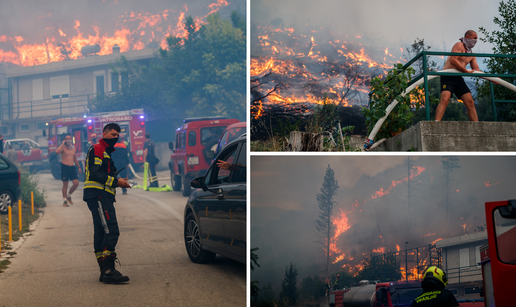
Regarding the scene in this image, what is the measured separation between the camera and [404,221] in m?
6.38

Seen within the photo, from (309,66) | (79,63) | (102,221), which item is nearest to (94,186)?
(102,221)

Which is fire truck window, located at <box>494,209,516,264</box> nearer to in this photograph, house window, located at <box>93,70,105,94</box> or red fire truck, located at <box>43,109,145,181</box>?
red fire truck, located at <box>43,109,145,181</box>

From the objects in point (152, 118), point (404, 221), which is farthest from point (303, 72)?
point (152, 118)

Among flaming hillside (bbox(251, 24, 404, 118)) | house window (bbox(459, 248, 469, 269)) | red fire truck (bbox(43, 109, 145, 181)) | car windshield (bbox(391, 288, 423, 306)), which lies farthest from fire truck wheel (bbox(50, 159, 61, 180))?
house window (bbox(459, 248, 469, 269))

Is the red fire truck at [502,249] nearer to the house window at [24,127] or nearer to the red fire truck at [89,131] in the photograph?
the red fire truck at [89,131]

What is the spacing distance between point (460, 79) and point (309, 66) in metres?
4.88

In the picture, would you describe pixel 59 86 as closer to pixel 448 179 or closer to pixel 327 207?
pixel 327 207

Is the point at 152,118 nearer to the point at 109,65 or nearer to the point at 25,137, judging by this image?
the point at 109,65

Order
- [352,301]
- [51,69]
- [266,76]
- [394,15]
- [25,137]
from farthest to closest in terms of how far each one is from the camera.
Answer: [266,76] → [394,15] → [352,301] → [51,69] → [25,137]

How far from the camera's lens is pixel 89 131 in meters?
4.85

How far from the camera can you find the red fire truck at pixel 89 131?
481cm

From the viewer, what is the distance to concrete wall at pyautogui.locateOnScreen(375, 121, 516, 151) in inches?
184

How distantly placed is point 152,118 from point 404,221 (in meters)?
4.46

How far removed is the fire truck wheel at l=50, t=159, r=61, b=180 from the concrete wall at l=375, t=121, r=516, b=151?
455cm
